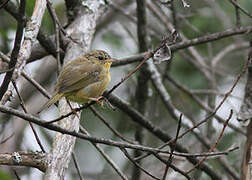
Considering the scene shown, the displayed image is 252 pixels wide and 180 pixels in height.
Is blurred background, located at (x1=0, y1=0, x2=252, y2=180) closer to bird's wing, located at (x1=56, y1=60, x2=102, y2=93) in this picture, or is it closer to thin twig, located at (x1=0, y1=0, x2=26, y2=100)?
bird's wing, located at (x1=56, y1=60, x2=102, y2=93)

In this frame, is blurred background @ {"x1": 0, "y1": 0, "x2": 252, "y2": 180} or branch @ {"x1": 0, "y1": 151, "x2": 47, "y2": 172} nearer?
branch @ {"x1": 0, "y1": 151, "x2": 47, "y2": 172}

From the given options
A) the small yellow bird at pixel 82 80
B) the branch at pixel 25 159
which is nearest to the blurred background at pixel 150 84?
the small yellow bird at pixel 82 80

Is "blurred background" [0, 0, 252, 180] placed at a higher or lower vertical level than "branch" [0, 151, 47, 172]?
higher

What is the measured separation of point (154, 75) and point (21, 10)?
3.10 metres

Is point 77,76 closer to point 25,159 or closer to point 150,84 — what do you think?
point 25,159

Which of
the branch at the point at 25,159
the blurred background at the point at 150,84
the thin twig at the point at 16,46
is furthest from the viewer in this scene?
the blurred background at the point at 150,84

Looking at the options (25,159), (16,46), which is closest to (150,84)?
(25,159)

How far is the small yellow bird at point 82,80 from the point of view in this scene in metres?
3.64

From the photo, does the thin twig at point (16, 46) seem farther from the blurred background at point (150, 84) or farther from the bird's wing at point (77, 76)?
the blurred background at point (150, 84)

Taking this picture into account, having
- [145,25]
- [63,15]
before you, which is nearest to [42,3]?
[145,25]

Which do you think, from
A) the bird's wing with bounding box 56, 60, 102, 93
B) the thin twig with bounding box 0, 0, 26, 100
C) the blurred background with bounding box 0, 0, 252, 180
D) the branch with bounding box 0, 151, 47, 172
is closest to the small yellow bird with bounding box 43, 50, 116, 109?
the bird's wing with bounding box 56, 60, 102, 93

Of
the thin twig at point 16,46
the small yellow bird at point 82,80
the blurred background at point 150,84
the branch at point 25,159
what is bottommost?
the branch at point 25,159

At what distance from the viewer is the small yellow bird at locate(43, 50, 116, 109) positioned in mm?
3643

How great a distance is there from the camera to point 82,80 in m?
3.91
